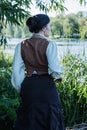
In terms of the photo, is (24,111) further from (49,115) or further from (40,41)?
(40,41)

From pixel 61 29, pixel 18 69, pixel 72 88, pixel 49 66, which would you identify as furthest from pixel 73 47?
pixel 49 66

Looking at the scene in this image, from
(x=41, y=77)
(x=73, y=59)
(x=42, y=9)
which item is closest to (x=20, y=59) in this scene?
(x=41, y=77)

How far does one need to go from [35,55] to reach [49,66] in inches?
6.5

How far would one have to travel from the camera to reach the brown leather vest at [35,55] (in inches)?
133

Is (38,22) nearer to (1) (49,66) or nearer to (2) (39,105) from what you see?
(1) (49,66)

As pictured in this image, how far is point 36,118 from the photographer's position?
350 cm

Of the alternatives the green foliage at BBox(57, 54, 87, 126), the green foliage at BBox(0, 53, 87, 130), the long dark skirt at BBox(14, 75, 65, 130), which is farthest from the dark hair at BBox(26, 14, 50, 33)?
the green foliage at BBox(57, 54, 87, 126)

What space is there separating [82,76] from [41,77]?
7.72ft

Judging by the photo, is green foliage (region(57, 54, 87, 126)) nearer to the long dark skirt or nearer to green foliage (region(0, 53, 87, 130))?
green foliage (region(0, 53, 87, 130))

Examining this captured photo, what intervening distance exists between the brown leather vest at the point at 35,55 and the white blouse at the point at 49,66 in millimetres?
47

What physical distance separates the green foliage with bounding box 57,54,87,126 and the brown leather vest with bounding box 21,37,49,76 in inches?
84.1

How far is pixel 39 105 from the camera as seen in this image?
344cm

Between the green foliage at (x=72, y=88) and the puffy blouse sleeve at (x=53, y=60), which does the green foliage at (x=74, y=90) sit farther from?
the puffy blouse sleeve at (x=53, y=60)

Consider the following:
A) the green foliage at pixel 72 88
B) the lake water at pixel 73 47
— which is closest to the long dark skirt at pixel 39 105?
the green foliage at pixel 72 88
